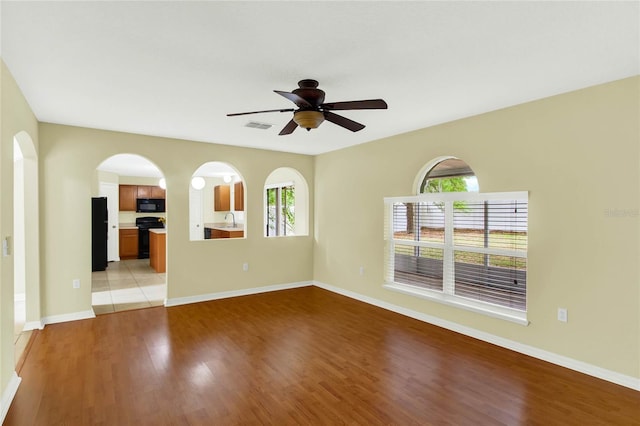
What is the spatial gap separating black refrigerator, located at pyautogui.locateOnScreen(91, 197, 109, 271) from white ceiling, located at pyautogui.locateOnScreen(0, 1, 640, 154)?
4302 millimetres

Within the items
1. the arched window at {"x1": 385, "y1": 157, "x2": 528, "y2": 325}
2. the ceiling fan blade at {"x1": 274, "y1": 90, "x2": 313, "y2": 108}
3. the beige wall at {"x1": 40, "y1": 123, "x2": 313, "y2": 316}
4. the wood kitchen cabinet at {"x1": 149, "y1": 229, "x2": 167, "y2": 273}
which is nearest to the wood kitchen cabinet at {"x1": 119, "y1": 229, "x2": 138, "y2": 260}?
the wood kitchen cabinet at {"x1": 149, "y1": 229, "x2": 167, "y2": 273}

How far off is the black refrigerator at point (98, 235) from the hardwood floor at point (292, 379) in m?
3.77

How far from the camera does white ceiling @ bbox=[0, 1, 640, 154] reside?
1854 millimetres

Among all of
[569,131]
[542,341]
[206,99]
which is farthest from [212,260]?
[569,131]

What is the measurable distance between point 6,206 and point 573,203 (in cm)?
460

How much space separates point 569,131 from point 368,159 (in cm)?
263

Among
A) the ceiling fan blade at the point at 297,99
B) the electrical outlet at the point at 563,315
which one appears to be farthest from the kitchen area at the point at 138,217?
the electrical outlet at the point at 563,315

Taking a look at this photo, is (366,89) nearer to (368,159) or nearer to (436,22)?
(436,22)

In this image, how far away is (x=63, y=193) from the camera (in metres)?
4.26

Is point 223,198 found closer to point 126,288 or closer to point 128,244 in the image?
point 128,244

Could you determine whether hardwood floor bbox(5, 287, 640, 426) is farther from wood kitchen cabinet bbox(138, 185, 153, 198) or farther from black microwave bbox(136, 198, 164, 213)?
wood kitchen cabinet bbox(138, 185, 153, 198)

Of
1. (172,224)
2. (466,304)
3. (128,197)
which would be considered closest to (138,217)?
(128,197)

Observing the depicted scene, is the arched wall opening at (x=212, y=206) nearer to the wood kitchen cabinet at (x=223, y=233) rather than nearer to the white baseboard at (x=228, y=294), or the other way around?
the wood kitchen cabinet at (x=223, y=233)

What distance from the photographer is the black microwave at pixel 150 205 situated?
9477 millimetres
